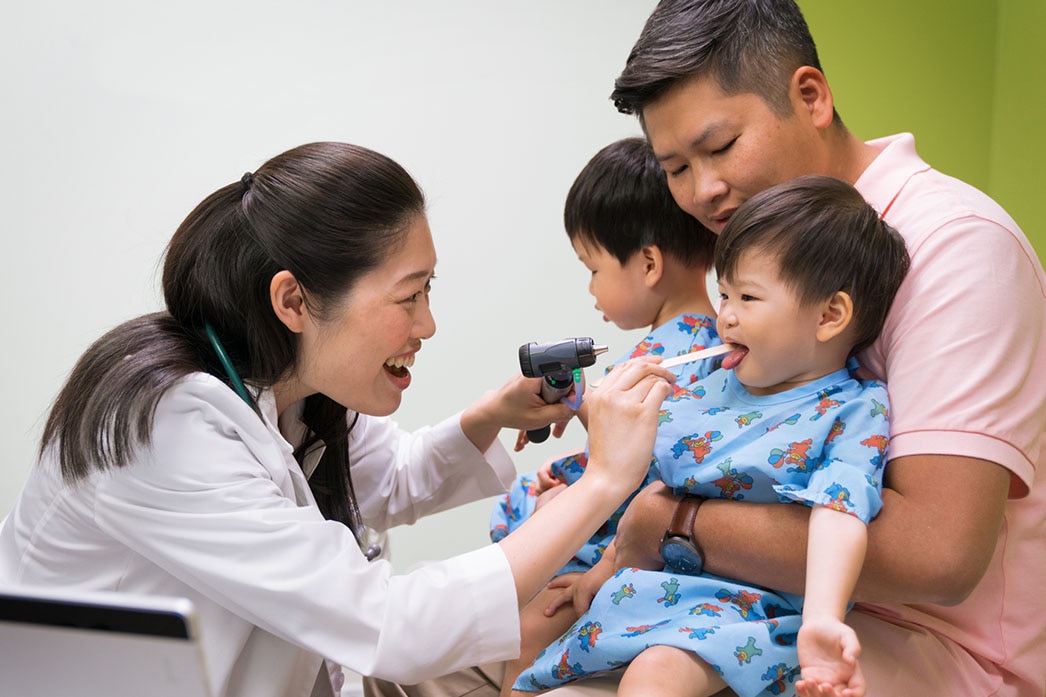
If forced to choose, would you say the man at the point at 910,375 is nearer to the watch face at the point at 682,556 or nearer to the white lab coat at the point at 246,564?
the watch face at the point at 682,556

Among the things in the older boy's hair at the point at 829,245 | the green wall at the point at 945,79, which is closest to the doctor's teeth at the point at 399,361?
the older boy's hair at the point at 829,245

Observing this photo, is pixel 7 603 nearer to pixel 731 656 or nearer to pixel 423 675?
pixel 423 675

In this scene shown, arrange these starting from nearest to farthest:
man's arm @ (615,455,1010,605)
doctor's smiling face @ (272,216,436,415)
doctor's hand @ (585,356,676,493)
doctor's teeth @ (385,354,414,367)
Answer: man's arm @ (615,455,1010,605), doctor's hand @ (585,356,676,493), doctor's smiling face @ (272,216,436,415), doctor's teeth @ (385,354,414,367)

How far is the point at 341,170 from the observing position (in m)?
1.48

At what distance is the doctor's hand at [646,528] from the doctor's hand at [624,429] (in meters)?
0.09

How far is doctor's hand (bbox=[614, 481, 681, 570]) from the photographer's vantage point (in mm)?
1442

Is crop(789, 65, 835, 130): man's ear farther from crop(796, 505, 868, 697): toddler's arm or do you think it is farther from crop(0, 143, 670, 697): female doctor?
crop(796, 505, 868, 697): toddler's arm

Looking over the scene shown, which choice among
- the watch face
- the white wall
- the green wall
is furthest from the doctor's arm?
the green wall

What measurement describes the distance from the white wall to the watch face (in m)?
1.53

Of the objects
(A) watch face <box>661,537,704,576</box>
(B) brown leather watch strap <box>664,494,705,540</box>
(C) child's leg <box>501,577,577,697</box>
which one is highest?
(B) brown leather watch strap <box>664,494,705,540</box>

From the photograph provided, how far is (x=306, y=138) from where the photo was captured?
2783 mm

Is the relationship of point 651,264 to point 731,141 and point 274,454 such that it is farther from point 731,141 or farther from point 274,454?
point 274,454

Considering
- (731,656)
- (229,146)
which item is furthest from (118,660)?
(229,146)

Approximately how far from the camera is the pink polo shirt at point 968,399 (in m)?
1.29
